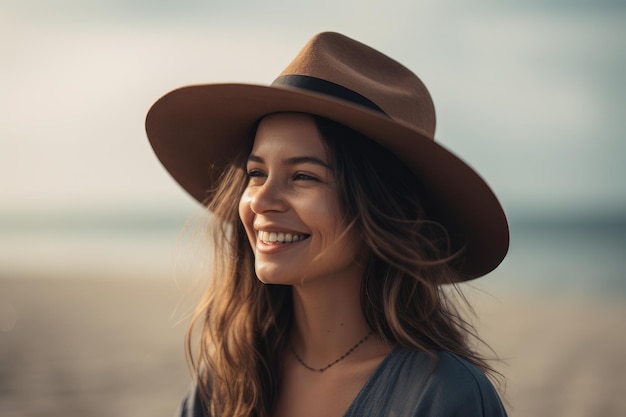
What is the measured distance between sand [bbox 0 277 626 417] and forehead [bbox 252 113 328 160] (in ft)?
6.04

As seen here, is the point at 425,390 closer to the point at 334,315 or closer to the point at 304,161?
the point at 334,315

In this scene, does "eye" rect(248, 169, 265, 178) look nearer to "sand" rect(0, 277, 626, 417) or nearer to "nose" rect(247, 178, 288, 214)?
"nose" rect(247, 178, 288, 214)

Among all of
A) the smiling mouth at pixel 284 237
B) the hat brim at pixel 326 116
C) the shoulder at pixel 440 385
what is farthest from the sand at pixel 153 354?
the smiling mouth at pixel 284 237

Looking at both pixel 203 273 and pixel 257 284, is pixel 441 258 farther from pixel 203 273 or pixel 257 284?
pixel 203 273

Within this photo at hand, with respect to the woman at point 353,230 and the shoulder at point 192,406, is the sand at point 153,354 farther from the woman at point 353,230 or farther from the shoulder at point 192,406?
the shoulder at point 192,406

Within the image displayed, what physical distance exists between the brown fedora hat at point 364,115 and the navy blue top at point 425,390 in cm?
47

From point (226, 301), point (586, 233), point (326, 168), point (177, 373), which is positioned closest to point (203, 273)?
point (226, 301)

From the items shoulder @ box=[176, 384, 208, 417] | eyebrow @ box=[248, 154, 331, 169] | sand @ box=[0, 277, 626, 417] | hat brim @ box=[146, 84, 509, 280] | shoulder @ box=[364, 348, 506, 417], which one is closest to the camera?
shoulder @ box=[364, 348, 506, 417]

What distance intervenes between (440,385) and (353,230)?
1.96 feet

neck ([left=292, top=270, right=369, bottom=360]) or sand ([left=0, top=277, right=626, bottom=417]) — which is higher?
neck ([left=292, top=270, right=369, bottom=360])

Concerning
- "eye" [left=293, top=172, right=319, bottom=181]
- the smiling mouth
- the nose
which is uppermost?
"eye" [left=293, top=172, right=319, bottom=181]

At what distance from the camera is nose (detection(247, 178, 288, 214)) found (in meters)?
2.54

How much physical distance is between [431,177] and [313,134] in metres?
0.43

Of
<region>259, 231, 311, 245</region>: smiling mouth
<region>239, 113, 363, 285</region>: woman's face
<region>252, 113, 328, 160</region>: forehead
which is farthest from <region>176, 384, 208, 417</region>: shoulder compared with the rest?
<region>252, 113, 328, 160</region>: forehead
